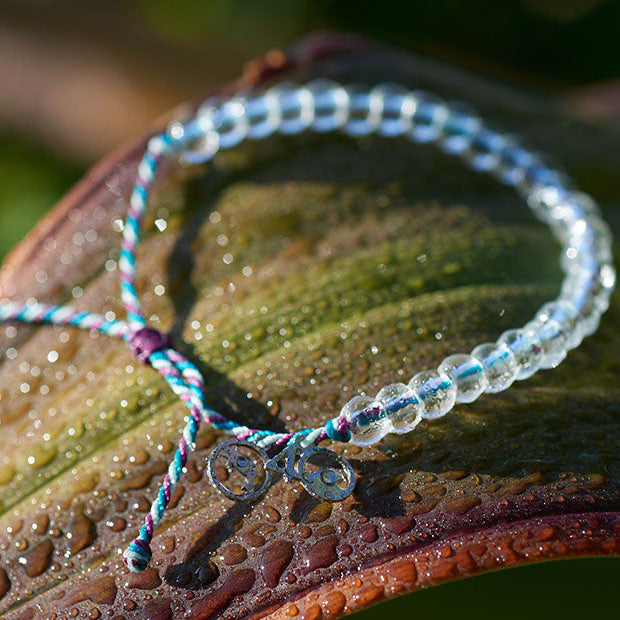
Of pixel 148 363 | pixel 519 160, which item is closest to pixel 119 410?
pixel 148 363

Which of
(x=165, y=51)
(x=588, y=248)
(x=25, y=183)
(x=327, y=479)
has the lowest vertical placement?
(x=327, y=479)

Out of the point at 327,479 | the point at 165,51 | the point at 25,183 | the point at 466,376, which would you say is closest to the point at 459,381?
the point at 466,376

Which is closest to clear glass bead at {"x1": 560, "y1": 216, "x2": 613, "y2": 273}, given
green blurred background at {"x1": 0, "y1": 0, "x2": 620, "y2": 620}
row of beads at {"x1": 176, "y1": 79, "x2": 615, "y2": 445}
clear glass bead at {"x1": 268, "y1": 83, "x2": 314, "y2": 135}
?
row of beads at {"x1": 176, "y1": 79, "x2": 615, "y2": 445}

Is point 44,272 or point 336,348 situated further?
point 44,272

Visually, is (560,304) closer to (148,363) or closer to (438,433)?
(438,433)

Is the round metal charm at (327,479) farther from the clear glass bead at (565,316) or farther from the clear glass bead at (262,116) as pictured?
the clear glass bead at (262,116)

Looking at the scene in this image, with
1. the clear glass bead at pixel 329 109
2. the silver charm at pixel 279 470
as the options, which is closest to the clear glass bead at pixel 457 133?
the clear glass bead at pixel 329 109

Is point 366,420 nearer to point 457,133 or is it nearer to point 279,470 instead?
point 279,470
